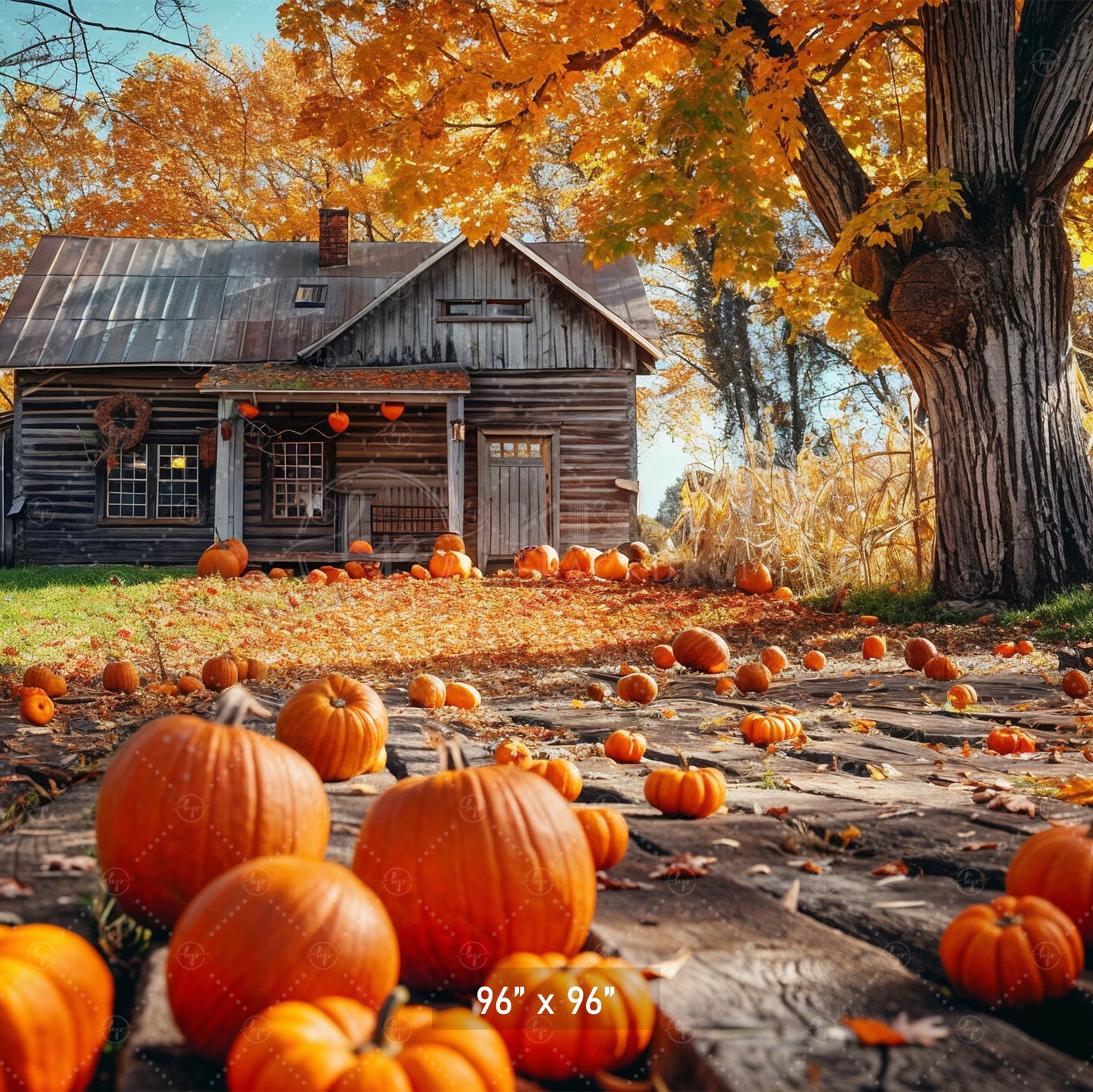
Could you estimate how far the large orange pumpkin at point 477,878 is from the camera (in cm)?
186

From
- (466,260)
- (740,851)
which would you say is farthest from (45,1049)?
(466,260)

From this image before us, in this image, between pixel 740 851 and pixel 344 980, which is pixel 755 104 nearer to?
pixel 740 851

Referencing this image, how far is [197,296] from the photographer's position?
18.7m

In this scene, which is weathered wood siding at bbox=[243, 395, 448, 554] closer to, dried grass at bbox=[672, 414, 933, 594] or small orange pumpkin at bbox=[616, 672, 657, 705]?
dried grass at bbox=[672, 414, 933, 594]

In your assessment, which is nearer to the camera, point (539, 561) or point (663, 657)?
point (663, 657)

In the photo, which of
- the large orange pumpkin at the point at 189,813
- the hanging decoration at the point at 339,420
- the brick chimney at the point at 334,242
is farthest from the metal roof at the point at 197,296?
the large orange pumpkin at the point at 189,813

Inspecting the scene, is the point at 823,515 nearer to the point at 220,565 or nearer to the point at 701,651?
→ the point at 701,651

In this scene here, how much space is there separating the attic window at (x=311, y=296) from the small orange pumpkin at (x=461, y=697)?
579 inches

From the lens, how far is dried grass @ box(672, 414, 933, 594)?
1021 cm

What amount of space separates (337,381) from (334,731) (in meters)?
13.3

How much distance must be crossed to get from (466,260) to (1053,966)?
17.0 meters

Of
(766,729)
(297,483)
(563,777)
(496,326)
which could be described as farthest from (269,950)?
(297,483)

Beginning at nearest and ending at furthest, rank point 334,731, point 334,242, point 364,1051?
point 364,1051
point 334,731
point 334,242

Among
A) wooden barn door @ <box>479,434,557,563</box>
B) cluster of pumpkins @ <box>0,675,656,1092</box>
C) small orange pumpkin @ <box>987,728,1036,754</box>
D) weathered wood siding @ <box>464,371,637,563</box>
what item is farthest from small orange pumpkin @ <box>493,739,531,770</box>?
weathered wood siding @ <box>464,371,637,563</box>
